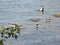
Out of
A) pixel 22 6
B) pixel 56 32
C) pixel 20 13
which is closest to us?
pixel 56 32

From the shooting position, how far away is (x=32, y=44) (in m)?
4.47

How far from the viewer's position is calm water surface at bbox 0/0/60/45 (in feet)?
15.2

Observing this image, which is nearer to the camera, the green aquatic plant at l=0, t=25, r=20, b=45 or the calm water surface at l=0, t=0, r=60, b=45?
the green aquatic plant at l=0, t=25, r=20, b=45

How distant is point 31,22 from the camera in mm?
5914

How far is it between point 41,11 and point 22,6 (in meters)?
1.09

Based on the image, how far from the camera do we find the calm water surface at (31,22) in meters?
4.64

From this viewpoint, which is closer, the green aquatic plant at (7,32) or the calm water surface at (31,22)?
the green aquatic plant at (7,32)

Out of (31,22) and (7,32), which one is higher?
(7,32)

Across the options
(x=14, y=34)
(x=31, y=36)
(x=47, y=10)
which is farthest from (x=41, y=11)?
(x=14, y=34)

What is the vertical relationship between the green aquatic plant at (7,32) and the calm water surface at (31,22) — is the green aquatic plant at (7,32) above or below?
above

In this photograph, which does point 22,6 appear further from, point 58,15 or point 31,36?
point 31,36

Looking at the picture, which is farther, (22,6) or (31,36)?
(22,6)

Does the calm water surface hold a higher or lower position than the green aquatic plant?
lower

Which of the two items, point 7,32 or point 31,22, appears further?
point 31,22
